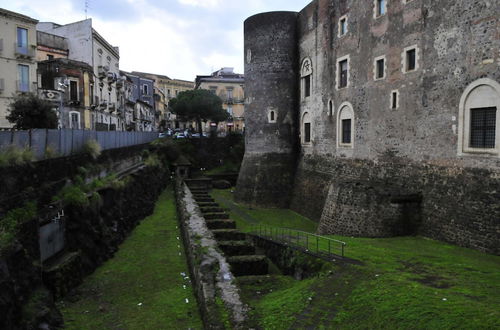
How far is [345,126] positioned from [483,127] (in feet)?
27.8

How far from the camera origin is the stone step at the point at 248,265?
11.7m

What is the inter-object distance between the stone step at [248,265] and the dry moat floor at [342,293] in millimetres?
1265

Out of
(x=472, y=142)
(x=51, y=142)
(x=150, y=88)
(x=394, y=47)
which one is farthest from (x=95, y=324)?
(x=150, y=88)

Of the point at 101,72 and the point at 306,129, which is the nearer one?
the point at 306,129

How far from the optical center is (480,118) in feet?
42.6

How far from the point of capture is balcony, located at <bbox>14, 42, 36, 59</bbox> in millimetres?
25016

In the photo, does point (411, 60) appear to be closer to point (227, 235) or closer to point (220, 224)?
point (227, 235)

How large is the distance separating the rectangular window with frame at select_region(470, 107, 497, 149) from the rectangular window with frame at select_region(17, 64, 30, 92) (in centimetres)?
2527

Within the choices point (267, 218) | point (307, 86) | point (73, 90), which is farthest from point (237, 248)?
point (73, 90)

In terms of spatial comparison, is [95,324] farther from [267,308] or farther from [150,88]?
[150,88]

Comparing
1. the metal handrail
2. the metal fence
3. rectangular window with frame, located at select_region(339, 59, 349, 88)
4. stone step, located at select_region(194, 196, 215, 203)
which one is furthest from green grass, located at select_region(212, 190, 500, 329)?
stone step, located at select_region(194, 196, 215, 203)

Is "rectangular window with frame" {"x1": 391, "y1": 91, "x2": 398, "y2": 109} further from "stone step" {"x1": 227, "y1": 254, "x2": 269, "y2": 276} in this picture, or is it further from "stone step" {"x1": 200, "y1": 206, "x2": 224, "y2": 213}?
"stone step" {"x1": 200, "y1": 206, "x2": 224, "y2": 213}

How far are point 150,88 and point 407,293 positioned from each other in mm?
56397

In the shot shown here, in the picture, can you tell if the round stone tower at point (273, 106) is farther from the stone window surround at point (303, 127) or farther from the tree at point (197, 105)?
the tree at point (197, 105)
